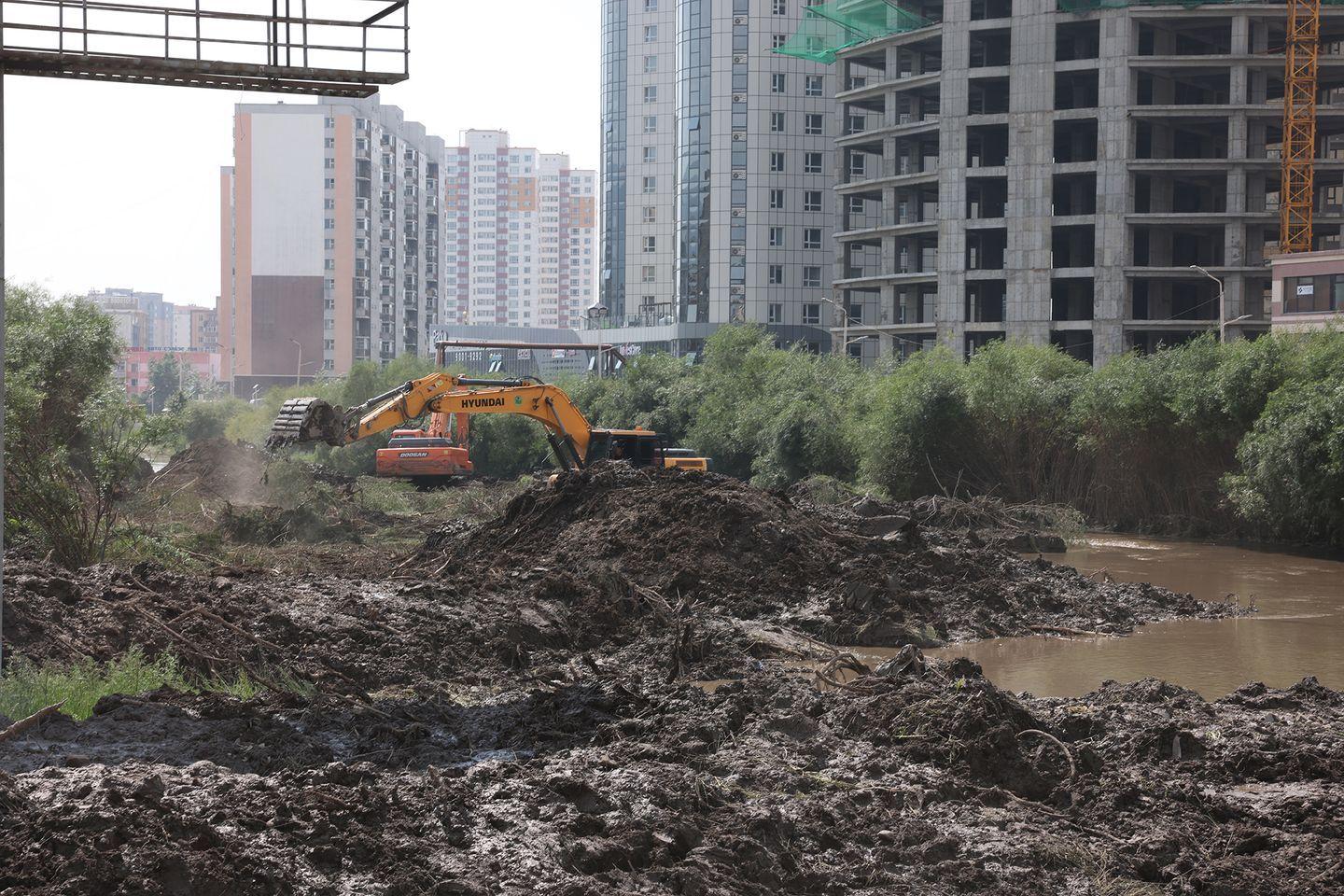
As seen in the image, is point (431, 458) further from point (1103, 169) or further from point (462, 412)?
point (1103, 169)

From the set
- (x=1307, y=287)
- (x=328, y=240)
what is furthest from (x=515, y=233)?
(x=1307, y=287)

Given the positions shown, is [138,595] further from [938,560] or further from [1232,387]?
[1232,387]

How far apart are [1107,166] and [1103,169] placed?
215mm

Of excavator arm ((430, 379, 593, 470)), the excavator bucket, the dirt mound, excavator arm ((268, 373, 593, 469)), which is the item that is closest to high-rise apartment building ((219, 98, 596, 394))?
the dirt mound

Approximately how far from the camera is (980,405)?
36.1m

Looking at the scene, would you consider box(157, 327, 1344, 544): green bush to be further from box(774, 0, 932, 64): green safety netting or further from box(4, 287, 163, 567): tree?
box(774, 0, 932, 64): green safety netting

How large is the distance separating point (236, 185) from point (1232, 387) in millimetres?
89321

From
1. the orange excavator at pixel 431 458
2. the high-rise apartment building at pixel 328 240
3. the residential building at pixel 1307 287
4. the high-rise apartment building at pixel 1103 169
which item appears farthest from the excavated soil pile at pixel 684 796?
the high-rise apartment building at pixel 328 240

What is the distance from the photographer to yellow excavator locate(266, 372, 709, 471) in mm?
A: 22078

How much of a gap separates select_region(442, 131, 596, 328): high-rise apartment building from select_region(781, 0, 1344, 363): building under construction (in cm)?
10931

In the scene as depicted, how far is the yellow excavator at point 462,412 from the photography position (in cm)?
2208

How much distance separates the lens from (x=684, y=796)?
8164mm

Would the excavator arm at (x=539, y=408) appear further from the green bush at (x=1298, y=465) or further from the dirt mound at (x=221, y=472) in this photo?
the green bush at (x=1298, y=465)

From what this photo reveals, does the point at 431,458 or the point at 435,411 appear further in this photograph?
the point at 431,458
